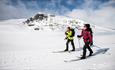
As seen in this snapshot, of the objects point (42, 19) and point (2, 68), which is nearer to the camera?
point (2, 68)

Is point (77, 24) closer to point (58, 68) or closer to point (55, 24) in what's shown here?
point (55, 24)

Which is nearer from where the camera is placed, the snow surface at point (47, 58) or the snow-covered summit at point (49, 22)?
the snow surface at point (47, 58)

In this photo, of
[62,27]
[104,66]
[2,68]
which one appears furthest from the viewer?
[62,27]

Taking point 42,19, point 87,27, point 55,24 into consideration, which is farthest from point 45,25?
point 87,27

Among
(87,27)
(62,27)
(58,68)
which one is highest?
(87,27)

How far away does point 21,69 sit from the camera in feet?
25.7

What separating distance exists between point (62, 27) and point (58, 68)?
5306 centimetres

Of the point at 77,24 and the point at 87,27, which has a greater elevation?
the point at 87,27

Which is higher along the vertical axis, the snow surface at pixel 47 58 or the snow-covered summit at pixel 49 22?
the snow surface at pixel 47 58

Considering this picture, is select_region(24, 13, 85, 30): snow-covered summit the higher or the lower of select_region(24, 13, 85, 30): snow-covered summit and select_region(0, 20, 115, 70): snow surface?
the lower

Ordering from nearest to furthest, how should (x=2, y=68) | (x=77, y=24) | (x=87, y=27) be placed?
(x=2, y=68), (x=87, y=27), (x=77, y=24)

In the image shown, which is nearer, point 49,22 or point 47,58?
point 47,58

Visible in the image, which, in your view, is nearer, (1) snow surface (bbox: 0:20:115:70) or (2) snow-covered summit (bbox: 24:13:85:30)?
(1) snow surface (bbox: 0:20:115:70)

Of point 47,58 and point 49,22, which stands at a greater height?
point 47,58
